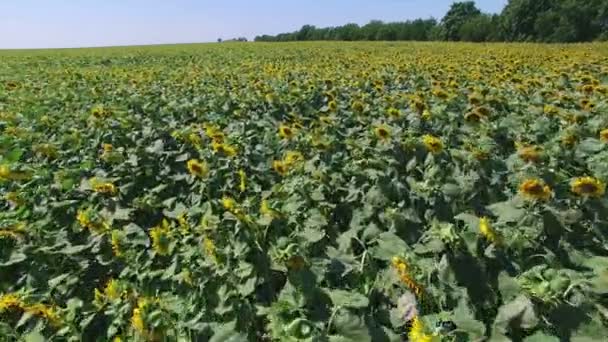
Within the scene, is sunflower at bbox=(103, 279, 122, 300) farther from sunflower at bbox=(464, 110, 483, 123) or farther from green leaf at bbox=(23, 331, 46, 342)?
sunflower at bbox=(464, 110, 483, 123)

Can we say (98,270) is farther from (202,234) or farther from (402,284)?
(402,284)

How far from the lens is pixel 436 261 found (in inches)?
92.9

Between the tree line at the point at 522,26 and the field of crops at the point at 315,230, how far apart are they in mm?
41696

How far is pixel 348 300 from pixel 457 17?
5634cm

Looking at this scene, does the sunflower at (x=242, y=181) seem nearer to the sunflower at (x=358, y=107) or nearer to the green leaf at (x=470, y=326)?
the green leaf at (x=470, y=326)

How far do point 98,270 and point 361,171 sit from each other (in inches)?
66.6

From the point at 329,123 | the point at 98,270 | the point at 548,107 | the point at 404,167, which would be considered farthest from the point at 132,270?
the point at 548,107

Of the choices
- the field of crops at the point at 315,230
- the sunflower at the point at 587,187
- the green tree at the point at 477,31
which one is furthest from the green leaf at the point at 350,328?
the green tree at the point at 477,31

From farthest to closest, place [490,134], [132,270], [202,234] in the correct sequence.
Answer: [490,134] < [132,270] < [202,234]

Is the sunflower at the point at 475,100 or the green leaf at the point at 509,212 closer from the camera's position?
the green leaf at the point at 509,212

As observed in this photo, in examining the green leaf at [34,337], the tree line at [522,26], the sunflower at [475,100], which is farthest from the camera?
the tree line at [522,26]

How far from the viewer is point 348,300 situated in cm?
205

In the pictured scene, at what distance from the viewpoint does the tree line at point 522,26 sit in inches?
1676

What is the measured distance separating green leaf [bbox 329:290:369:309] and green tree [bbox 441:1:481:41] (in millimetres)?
50759
